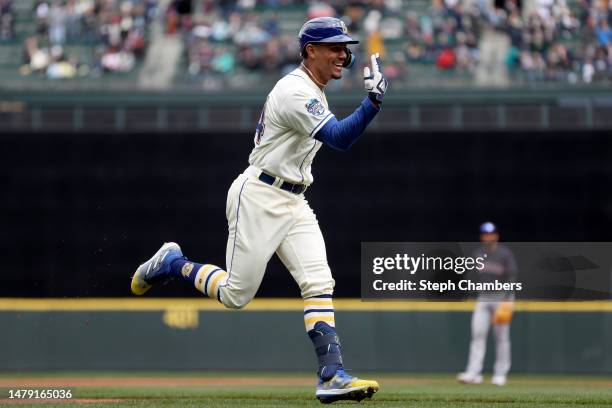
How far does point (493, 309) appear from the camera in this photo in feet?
42.7

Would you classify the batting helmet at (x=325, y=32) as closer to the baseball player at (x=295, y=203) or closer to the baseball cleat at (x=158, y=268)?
the baseball player at (x=295, y=203)

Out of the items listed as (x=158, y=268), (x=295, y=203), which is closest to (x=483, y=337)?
(x=158, y=268)

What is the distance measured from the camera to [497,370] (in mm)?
12609

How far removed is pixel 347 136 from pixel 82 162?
7.48 m

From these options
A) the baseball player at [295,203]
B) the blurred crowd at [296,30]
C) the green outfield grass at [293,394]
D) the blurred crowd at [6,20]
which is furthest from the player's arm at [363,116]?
the blurred crowd at [6,20]

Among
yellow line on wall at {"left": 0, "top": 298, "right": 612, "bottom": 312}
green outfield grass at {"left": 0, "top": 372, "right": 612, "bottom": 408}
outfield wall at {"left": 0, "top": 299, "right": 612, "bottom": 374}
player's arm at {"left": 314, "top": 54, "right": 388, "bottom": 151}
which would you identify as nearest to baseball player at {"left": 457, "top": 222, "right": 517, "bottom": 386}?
green outfield grass at {"left": 0, "top": 372, "right": 612, "bottom": 408}

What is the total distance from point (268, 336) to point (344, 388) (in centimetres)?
799

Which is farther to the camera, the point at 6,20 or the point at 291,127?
the point at 6,20

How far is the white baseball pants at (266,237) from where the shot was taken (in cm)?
679

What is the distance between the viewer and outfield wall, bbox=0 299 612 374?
1405cm

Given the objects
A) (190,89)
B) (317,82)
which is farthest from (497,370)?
(317,82)

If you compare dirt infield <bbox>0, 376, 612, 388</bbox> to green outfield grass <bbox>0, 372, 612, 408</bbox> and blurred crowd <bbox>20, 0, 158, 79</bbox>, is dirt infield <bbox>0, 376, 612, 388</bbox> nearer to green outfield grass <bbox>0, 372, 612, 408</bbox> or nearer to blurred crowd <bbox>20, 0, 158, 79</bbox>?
green outfield grass <bbox>0, 372, 612, 408</bbox>

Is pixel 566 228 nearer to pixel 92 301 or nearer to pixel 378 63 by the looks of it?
pixel 92 301

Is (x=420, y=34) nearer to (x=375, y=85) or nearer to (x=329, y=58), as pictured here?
(x=329, y=58)
